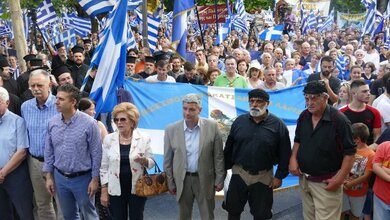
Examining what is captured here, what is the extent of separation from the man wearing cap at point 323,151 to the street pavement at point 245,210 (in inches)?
59.1

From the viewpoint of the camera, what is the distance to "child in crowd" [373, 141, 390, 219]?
5082 millimetres

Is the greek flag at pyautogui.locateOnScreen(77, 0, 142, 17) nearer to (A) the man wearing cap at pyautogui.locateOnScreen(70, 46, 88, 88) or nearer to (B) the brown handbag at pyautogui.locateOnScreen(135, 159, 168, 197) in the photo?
(A) the man wearing cap at pyautogui.locateOnScreen(70, 46, 88, 88)

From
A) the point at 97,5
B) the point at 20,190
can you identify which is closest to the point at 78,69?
the point at 97,5

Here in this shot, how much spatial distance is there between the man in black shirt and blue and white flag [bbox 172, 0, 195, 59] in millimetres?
5338

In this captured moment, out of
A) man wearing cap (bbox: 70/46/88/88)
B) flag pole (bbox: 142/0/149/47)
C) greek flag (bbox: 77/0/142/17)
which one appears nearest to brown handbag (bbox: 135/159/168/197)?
greek flag (bbox: 77/0/142/17)

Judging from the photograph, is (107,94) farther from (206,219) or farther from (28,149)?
(206,219)

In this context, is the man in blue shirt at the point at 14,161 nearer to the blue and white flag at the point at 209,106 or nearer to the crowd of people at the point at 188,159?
the crowd of people at the point at 188,159

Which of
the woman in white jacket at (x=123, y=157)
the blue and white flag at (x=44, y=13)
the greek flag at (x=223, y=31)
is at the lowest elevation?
the woman in white jacket at (x=123, y=157)

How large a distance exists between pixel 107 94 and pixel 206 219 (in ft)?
7.12

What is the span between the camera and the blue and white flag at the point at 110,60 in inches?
260

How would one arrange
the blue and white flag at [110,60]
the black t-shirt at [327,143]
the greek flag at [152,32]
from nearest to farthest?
the black t-shirt at [327,143], the blue and white flag at [110,60], the greek flag at [152,32]

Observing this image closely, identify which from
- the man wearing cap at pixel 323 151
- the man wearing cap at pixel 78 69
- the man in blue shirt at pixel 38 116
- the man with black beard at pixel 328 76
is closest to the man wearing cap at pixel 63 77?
the man wearing cap at pixel 78 69

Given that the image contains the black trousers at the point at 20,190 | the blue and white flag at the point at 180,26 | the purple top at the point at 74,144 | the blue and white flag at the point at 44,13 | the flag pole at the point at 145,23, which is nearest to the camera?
the purple top at the point at 74,144

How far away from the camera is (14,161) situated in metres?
5.59
